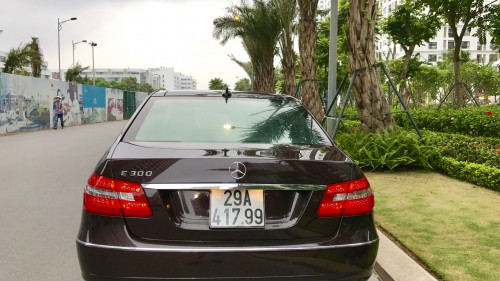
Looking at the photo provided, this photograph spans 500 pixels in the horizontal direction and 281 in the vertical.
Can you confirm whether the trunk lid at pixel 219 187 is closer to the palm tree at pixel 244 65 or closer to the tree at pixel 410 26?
the tree at pixel 410 26

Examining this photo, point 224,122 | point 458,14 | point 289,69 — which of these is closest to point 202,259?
point 224,122

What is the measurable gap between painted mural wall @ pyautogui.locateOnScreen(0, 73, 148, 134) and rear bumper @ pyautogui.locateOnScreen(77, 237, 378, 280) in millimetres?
18621

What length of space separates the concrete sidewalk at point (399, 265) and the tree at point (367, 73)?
589 centimetres

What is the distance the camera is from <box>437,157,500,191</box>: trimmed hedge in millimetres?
6445

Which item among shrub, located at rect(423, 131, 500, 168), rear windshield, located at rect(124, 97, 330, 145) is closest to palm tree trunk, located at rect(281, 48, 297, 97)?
shrub, located at rect(423, 131, 500, 168)

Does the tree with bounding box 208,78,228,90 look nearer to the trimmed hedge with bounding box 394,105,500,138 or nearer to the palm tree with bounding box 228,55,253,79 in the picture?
the palm tree with bounding box 228,55,253,79

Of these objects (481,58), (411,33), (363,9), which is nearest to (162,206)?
(363,9)

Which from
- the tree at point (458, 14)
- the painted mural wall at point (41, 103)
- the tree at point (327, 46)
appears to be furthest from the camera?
the tree at point (327, 46)

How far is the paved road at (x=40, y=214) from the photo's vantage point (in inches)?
151

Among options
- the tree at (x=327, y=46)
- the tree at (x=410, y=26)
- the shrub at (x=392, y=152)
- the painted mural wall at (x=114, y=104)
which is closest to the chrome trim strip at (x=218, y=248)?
the shrub at (x=392, y=152)

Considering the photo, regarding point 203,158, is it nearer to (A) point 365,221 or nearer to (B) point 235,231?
(B) point 235,231

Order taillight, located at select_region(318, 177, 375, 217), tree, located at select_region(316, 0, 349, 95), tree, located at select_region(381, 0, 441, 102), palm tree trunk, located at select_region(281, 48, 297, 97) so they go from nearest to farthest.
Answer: taillight, located at select_region(318, 177, 375, 217)
palm tree trunk, located at select_region(281, 48, 297, 97)
tree, located at select_region(381, 0, 441, 102)
tree, located at select_region(316, 0, 349, 95)

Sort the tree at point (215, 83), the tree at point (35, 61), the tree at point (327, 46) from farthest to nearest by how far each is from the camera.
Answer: the tree at point (215, 83), the tree at point (35, 61), the tree at point (327, 46)

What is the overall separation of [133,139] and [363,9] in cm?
787
